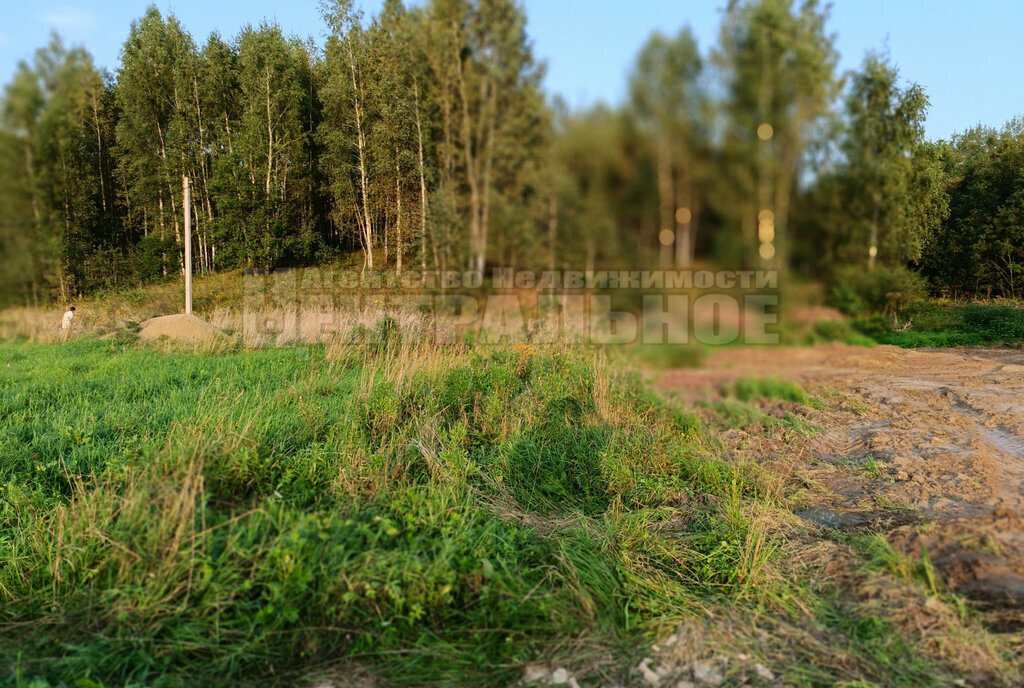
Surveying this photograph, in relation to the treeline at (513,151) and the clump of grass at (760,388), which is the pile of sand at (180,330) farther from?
the clump of grass at (760,388)

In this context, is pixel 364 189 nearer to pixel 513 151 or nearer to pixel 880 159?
pixel 513 151

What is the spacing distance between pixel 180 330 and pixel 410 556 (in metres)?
6.99

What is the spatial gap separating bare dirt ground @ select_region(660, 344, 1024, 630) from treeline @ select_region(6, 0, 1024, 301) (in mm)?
407

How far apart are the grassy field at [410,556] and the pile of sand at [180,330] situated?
331 centimetres

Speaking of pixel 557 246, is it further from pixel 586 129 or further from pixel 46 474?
pixel 46 474

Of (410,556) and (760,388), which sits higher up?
(760,388)

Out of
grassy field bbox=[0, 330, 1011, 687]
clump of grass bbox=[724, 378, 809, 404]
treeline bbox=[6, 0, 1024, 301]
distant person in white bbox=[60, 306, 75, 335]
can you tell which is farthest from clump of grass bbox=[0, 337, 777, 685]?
treeline bbox=[6, 0, 1024, 301]

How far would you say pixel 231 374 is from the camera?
6.93 metres

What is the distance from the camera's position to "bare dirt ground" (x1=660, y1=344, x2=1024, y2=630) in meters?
1.88

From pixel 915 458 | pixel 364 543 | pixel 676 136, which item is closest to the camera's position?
pixel 676 136

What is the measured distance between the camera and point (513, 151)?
5.64 ft

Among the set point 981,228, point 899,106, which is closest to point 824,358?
point 899,106

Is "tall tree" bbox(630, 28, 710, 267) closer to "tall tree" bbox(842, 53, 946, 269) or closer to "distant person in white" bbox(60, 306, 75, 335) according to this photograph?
"tall tree" bbox(842, 53, 946, 269)

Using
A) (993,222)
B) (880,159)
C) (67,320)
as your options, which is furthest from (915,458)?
(993,222)
